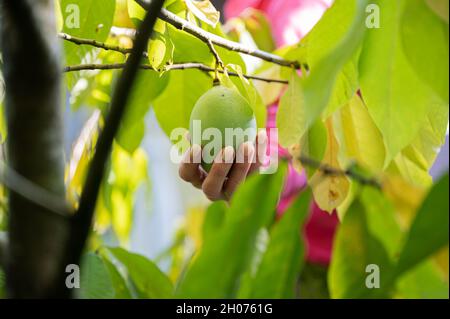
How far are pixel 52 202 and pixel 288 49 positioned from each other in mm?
382

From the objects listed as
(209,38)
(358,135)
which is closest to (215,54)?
(209,38)

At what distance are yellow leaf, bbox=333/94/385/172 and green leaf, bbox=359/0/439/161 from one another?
158 mm

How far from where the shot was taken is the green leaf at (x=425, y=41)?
0.30 meters

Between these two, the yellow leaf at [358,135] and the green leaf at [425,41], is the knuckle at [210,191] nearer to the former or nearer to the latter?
the yellow leaf at [358,135]

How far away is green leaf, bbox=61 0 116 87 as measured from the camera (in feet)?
1.60

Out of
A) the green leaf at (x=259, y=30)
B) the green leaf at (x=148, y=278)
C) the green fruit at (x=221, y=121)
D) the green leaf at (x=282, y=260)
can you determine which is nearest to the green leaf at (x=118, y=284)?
the green leaf at (x=148, y=278)

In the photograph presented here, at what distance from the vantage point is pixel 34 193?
0.21m

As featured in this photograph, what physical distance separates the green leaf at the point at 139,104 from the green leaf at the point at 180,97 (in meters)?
0.02

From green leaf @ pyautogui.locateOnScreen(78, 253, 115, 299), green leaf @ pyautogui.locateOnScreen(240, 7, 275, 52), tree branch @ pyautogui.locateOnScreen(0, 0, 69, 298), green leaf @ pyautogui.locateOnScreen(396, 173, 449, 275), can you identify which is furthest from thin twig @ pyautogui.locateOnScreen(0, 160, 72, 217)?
green leaf @ pyautogui.locateOnScreen(240, 7, 275, 52)

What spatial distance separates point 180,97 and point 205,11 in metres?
0.11
